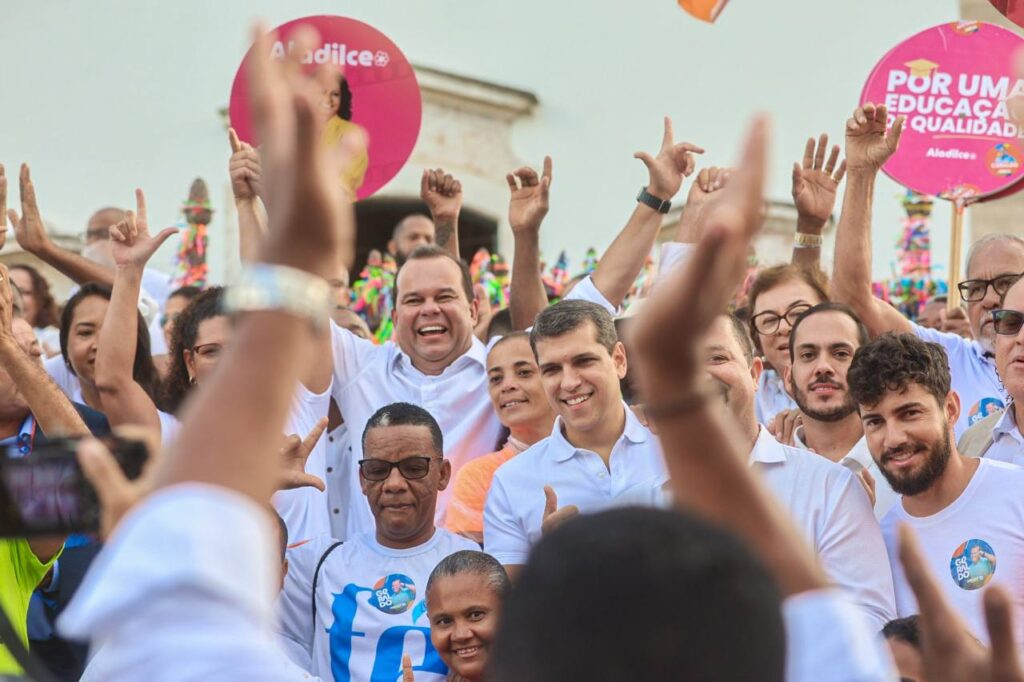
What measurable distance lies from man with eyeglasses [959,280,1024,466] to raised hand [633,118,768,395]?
3.22 meters

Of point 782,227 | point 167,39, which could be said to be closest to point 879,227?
point 782,227

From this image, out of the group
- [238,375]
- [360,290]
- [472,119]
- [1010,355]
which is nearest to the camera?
[238,375]

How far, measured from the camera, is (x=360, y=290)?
8242mm

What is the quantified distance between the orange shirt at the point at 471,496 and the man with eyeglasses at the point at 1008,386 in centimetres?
143

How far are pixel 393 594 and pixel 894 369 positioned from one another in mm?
1468

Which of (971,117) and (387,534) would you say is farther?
(971,117)

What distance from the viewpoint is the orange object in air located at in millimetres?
5676

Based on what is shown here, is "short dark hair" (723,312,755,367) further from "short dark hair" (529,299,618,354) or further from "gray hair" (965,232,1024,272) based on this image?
"gray hair" (965,232,1024,272)

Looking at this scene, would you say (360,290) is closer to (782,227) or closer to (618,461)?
(782,227)

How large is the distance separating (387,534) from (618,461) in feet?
2.28

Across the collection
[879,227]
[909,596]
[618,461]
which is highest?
[879,227]

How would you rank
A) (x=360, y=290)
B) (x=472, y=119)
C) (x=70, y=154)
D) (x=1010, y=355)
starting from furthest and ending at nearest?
(x=472, y=119), (x=70, y=154), (x=360, y=290), (x=1010, y=355)

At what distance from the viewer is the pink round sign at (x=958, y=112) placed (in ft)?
19.2

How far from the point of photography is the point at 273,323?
114 cm
